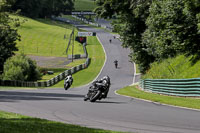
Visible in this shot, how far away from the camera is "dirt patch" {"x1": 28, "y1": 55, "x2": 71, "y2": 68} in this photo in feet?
276

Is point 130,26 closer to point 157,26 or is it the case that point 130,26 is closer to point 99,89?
point 157,26

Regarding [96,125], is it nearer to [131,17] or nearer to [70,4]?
[131,17]

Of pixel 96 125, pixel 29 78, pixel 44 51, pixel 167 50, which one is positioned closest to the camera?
pixel 96 125

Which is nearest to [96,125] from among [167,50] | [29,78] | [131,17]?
[167,50]

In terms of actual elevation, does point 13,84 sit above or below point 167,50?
below

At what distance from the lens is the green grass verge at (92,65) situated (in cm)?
6158

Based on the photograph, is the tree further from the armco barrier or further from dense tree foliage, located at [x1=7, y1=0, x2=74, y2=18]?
dense tree foliage, located at [x1=7, y1=0, x2=74, y2=18]

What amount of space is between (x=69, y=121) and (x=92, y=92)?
7332mm

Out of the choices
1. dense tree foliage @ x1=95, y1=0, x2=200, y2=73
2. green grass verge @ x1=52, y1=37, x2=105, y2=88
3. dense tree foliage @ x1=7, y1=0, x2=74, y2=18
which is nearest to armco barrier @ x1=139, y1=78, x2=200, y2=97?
dense tree foliage @ x1=95, y1=0, x2=200, y2=73

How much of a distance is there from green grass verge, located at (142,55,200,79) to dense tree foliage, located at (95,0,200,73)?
698mm

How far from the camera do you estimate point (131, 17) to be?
145 feet

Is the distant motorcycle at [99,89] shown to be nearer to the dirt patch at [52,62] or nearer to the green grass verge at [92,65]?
the green grass verge at [92,65]

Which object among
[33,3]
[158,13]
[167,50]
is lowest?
[167,50]

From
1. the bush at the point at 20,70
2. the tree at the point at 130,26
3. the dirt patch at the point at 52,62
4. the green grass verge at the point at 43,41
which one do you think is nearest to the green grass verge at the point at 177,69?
the tree at the point at 130,26
